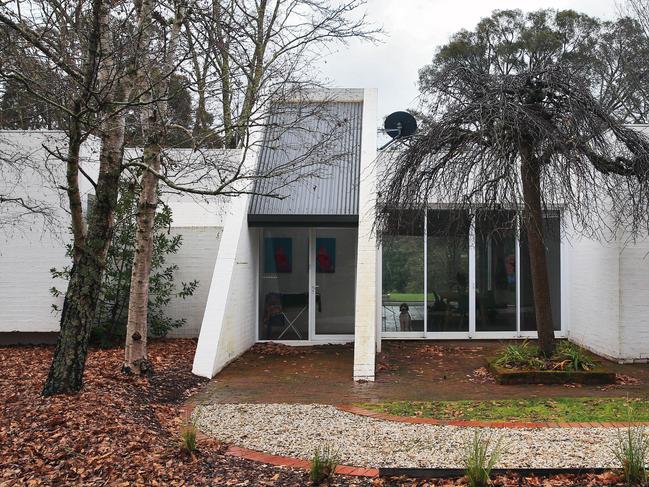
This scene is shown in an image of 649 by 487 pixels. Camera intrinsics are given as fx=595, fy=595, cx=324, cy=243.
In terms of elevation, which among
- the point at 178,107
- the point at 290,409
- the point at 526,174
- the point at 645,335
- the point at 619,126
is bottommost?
the point at 290,409

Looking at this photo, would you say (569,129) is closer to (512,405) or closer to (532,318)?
(512,405)

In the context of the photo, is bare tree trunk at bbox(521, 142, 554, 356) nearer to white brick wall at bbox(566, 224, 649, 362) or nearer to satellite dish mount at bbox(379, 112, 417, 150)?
white brick wall at bbox(566, 224, 649, 362)

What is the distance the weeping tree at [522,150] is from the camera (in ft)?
24.1

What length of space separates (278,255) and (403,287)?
2.61 m

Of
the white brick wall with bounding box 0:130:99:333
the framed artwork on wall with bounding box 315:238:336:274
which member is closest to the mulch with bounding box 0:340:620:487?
the white brick wall with bounding box 0:130:99:333

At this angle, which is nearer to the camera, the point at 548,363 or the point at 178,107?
the point at 548,363

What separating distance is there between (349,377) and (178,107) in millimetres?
5284

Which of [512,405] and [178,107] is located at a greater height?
[178,107]

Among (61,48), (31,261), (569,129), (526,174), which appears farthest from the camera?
(31,261)

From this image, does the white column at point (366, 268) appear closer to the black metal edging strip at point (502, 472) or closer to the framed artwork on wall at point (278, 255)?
the framed artwork on wall at point (278, 255)

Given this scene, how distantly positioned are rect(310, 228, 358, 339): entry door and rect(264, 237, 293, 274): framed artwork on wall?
1.58 ft

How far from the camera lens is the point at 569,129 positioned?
293 inches

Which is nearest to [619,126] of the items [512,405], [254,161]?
[512,405]

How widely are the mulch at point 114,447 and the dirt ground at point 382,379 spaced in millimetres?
1221
